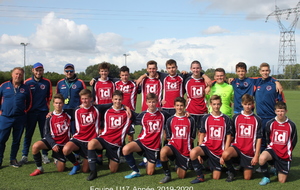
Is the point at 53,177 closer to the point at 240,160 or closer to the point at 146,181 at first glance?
the point at 146,181

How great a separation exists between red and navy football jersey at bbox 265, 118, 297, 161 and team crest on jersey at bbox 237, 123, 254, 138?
341 mm

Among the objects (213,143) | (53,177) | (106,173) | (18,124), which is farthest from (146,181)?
(18,124)

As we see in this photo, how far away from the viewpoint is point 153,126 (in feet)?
15.8

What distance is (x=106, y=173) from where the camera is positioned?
15.7ft

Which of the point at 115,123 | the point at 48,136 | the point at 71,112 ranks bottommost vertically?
the point at 48,136

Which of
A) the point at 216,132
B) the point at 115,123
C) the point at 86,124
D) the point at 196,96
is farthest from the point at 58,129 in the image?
the point at 216,132

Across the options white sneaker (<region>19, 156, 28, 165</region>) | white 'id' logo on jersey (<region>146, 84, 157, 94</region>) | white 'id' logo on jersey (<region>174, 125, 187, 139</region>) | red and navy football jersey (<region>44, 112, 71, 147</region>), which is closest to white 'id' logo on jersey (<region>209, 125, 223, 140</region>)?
white 'id' logo on jersey (<region>174, 125, 187, 139</region>)

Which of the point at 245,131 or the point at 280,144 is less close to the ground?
the point at 245,131

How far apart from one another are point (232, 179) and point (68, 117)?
2.94 metres

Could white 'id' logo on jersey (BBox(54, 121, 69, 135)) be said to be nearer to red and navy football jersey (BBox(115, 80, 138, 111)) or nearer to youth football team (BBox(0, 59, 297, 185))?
youth football team (BBox(0, 59, 297, 185))

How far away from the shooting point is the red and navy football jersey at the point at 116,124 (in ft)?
16.0

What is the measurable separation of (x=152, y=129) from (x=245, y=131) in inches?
59.2

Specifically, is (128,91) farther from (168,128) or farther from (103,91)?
(168,128)

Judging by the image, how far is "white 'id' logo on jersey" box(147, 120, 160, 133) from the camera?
4.81 metres
